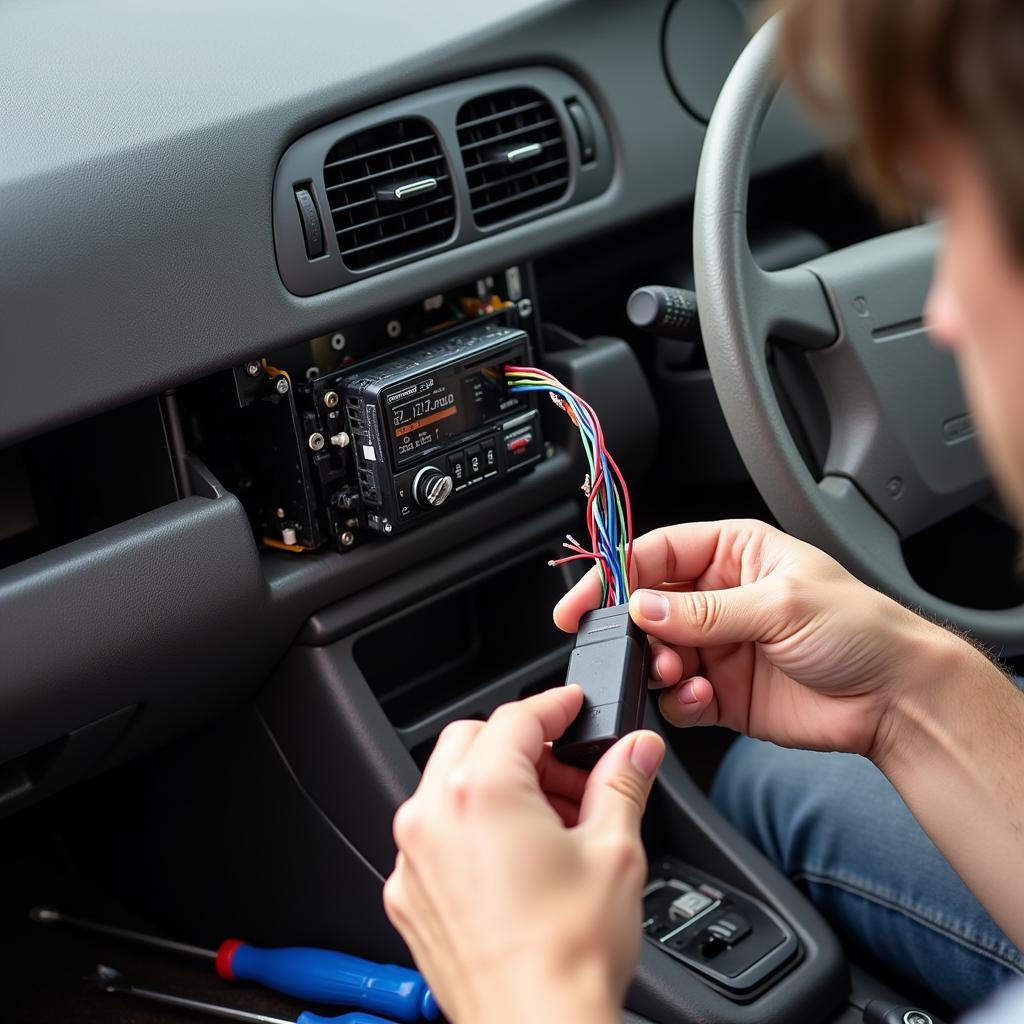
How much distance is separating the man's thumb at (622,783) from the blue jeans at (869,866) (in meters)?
0.48

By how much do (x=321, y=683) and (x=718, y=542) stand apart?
0.44m

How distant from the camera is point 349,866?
135 centimetres

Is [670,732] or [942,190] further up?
[942,190]

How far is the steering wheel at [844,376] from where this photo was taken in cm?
120

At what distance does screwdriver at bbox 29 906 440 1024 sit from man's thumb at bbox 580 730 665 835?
0.59 metres

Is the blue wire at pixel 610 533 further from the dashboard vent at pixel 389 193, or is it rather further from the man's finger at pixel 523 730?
the dashboard vent at pixel 389 193

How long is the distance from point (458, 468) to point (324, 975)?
0.52 metres

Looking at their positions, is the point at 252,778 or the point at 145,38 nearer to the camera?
the point at 145,38

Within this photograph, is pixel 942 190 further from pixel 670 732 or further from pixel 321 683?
pixel 670 732

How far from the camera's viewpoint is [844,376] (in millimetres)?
1340

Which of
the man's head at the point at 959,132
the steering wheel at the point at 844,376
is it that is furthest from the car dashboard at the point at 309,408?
the man's head at the point at 959,132

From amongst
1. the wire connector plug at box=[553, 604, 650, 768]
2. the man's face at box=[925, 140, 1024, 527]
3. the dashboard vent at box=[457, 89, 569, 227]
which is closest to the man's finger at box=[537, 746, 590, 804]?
the wire connector plug at box=[553, 604, 650, 768]

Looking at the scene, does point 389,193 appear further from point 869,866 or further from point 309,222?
point 869,866

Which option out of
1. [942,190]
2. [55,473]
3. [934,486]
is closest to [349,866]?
[55,473]
